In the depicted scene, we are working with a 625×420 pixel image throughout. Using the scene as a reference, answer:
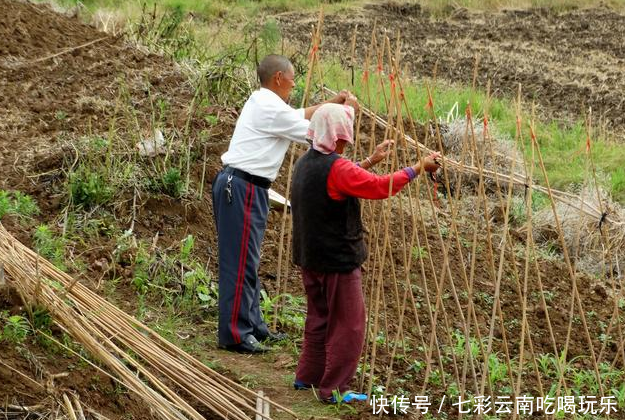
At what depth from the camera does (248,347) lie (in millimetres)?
5387

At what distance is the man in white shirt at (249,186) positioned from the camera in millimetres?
5176

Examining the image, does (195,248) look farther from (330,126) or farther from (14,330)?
(14,330)

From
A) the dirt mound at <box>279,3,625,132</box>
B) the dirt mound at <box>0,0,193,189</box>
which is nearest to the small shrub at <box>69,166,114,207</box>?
the dirt mound at <box>0,0,193,189</box>

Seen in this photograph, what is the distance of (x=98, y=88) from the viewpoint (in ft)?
27.6

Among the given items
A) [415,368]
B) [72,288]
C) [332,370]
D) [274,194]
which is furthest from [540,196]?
[72,288]

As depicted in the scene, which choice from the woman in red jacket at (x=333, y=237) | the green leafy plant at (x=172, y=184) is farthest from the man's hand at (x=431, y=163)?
the green leafy plant at (x=172, y=184)

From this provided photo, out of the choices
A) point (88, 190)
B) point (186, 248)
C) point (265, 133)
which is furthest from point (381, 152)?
point (88, 190)

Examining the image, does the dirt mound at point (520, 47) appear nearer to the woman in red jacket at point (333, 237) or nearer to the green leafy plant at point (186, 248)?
the green leafy plant at point (186, 248)

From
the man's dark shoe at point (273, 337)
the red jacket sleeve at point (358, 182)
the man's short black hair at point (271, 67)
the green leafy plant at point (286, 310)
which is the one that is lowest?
the man's dark shoe at point (273, 337)

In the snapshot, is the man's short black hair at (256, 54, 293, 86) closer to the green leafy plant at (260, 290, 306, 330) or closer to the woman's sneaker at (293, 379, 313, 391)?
the green leafy plant at (260, 290, 306, 330)

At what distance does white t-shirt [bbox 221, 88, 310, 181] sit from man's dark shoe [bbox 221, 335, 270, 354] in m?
0.80

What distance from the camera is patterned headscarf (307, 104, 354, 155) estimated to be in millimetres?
4509

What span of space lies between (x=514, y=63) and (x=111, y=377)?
1014cm

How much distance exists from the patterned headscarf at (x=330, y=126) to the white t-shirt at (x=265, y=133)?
0.59 meters
